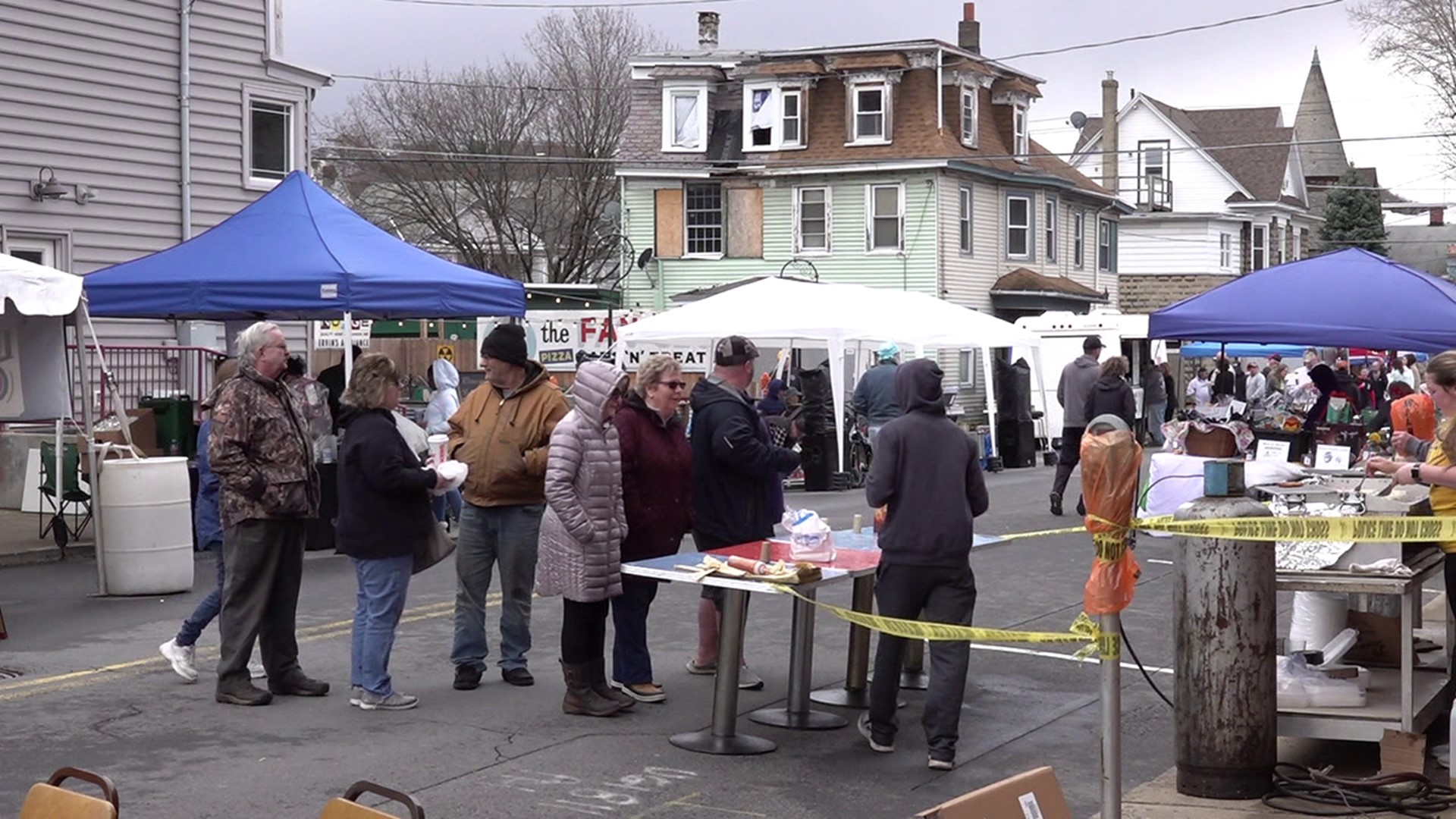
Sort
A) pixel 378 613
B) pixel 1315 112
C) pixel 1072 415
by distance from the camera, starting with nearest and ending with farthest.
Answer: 1. pixel 378 613
2. pixel 1072 415
3. pixel 1315 112

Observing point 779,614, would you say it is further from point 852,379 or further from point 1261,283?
point 852,379

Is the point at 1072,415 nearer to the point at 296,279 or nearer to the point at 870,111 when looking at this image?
the point at 296,279

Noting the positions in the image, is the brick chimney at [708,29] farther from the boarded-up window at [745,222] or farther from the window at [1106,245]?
the window at [1106,245]

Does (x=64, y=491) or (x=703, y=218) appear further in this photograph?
(x=703, y=218)

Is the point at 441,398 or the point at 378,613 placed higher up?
the point at 441,398

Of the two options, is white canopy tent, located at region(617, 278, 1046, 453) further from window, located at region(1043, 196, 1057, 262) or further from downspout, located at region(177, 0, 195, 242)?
window, located at region(1043, 196, 1057, 262)

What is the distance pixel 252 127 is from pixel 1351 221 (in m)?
61.1

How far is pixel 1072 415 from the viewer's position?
60.9 ft

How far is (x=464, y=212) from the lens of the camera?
50875 mm

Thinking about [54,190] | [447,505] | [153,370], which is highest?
[54,190]

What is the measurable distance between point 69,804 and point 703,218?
127 ft

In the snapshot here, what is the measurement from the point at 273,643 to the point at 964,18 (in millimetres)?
41419

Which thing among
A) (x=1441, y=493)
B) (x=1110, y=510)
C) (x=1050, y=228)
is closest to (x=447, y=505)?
(x=1441, y=493)

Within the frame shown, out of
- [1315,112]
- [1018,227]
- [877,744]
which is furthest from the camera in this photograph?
[1315,112]
